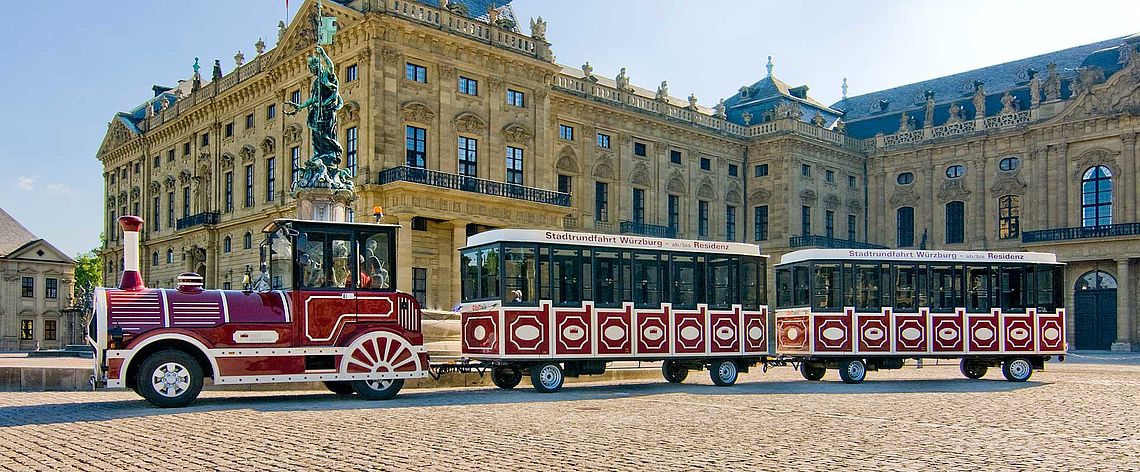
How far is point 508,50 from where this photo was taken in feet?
138

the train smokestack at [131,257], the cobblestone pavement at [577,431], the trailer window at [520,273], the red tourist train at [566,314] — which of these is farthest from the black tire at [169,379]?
the trailer window at [520,273]

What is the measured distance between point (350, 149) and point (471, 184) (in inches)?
188

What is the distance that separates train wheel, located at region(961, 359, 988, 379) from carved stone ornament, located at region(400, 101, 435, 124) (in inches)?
880

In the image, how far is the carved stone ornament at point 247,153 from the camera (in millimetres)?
47172

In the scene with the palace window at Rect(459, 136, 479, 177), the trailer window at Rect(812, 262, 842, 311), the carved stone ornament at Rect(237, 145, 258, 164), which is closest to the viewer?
the trailer window at Rect(812, 262, 842, 311)

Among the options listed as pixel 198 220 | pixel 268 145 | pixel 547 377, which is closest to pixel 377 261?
pixel 547 377

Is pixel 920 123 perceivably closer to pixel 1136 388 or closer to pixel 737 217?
pixel 737 217

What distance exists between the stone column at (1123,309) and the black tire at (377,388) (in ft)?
139

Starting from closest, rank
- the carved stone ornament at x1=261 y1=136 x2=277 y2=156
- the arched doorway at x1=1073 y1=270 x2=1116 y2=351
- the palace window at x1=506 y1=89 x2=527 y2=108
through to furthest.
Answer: the palace window at x1=506 y1=89 x2=527 y2=108, the carved stone ornament at x1=261 y1=136 x2=277 y2=156, the arched doorway at x1=1073 y1=270 x2=1116 y2=351

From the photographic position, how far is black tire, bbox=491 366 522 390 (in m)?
19.2

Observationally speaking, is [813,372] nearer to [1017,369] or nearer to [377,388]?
[1017,369]

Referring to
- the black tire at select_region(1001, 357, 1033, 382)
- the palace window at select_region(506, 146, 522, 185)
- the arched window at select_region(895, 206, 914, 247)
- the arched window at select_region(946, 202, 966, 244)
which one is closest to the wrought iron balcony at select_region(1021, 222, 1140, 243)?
the arched window at select_region(946, 202, 966, 244)

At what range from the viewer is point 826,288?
22531 millimetres

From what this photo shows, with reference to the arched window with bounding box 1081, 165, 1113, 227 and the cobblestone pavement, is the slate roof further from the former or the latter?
the arched window with bounding box 1081, 165, 1113, 227
